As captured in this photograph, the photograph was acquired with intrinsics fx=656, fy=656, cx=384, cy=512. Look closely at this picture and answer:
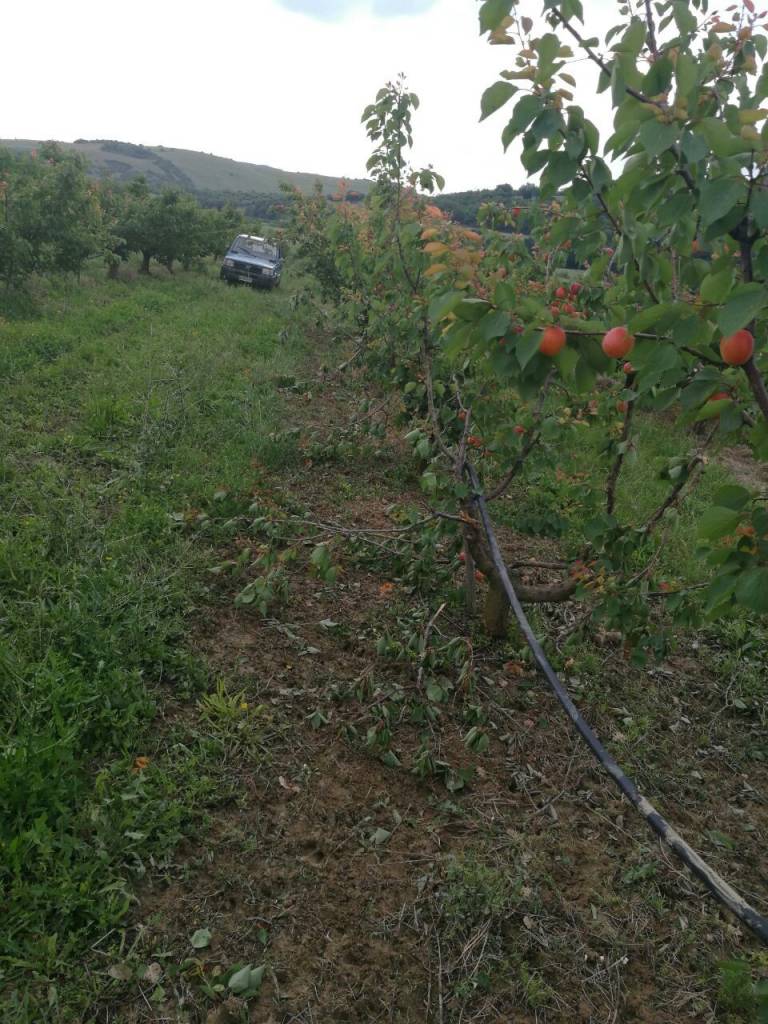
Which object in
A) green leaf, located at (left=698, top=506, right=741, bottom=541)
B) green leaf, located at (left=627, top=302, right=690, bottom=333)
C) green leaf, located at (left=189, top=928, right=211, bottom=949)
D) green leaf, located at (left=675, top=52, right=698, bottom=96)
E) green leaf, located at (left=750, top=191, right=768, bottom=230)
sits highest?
green leaf, located at (left=675, top=52, right=698, bottom=96)

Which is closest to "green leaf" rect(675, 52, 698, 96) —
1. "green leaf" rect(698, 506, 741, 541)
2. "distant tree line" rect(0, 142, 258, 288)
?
"green leaf" rect(698, 506, 741, 541)

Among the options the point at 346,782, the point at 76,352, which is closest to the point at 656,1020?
the point at 346,782

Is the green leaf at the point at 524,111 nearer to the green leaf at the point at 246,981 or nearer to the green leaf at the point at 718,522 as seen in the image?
the green leaf at the point at 718,522

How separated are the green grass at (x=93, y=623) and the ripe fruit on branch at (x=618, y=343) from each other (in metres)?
1.91

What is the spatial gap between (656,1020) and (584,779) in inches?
35.5

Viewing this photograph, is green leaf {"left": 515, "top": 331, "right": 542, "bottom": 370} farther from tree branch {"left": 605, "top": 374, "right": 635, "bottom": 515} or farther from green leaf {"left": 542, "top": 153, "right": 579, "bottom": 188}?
tree branch {"left": 605, "top": 374, "right": 635, "bottom": 515}

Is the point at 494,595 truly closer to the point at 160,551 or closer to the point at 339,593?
the point at 339,593

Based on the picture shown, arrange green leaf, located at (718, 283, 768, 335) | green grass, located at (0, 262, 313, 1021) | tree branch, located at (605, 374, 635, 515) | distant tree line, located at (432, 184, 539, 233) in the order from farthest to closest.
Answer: distant tree line, located at (432, 184, 539, 233) < tree branch, located at (605, 374, 635, 515) < green grass, located at (0, 262, 313, 1021) < green leaf, located at (718, 283, 768, 335)

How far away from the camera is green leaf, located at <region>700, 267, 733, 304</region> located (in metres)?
1.18

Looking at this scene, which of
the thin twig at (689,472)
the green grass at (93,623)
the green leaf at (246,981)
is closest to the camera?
the green leaf at (246,981)

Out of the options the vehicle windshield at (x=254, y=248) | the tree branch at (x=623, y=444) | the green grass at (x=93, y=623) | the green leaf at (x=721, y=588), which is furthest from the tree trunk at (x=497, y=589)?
the vehicle windshield at (x=254, y=248)

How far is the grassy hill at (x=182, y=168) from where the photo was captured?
223ft

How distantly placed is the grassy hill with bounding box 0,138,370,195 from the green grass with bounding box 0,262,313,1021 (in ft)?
220

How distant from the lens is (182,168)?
255 ft
